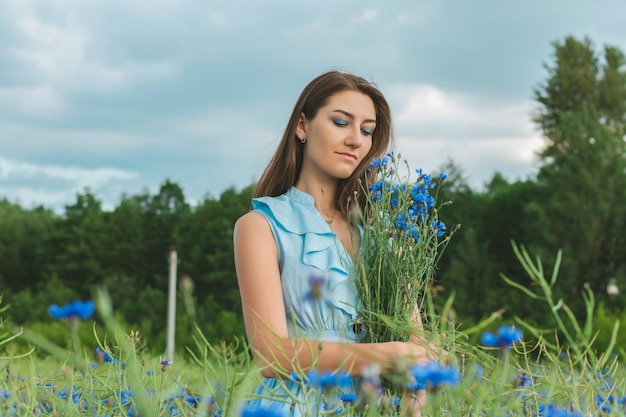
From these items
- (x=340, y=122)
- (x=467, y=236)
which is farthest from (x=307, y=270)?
(x=467, y=236)

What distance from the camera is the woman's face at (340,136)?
2.94m

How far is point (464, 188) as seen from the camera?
22.9m

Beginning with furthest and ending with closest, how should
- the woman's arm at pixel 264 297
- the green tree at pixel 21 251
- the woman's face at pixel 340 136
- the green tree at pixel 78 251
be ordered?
the green tree at pixel 21 251 → the green tree at pixel 78 251 → the woman's face at pixel 340 136 → the woman's arm at pixel 264 297

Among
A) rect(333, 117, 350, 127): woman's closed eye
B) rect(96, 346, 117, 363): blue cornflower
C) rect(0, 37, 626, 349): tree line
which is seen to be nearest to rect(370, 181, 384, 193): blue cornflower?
rect(333, 117, 350, 127): woman's closed eye

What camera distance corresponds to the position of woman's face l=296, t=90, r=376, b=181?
2.94 m

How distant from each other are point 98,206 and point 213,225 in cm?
734

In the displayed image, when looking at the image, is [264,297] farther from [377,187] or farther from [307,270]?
[377,187]

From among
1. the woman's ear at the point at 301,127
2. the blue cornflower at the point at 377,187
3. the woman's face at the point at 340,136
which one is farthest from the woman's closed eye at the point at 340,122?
the blue cornflower at the point at 377,187

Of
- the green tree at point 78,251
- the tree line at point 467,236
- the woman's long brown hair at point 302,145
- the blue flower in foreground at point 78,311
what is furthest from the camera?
the green tree at point 78,251

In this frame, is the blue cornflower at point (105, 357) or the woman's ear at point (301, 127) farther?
the woman's ear at point (301, 127)

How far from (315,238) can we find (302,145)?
0.54 meters

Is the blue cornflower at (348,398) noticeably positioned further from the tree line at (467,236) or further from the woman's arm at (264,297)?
the tree line at (467,236)

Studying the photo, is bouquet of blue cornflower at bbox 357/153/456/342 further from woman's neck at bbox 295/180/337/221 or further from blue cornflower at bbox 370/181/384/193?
woman's neck at bbox 295/180/337/221

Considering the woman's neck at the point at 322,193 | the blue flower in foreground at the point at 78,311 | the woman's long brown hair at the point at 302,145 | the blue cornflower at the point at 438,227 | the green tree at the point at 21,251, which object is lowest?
the green tree at the point at 21,251
